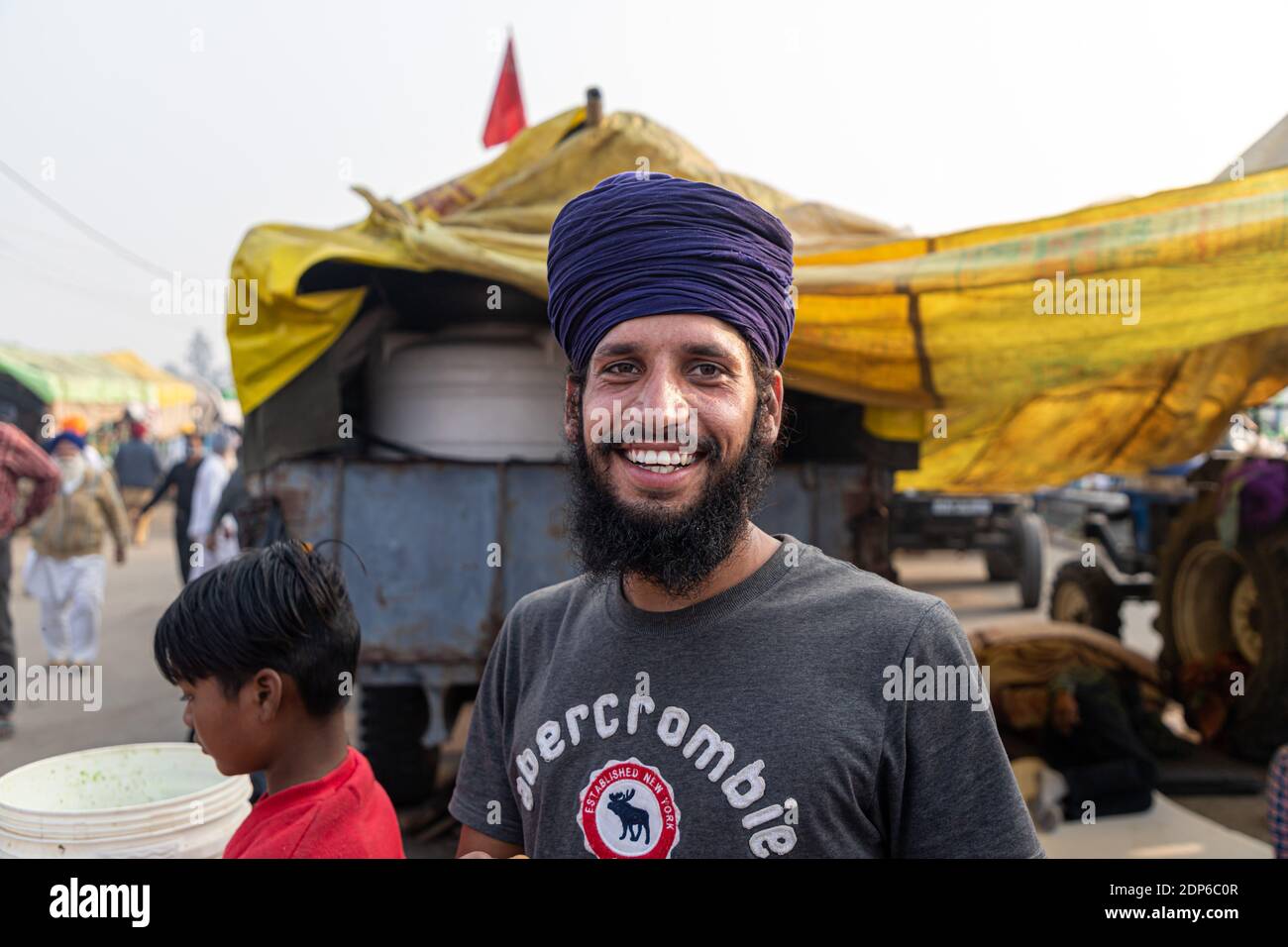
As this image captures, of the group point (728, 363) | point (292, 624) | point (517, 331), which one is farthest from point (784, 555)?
point (517, 331)

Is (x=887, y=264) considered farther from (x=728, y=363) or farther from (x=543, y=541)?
(x=728, y=363)

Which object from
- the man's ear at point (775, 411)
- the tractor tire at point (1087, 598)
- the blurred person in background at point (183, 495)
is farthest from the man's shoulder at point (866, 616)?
the blurred person in background at point (183, 495)

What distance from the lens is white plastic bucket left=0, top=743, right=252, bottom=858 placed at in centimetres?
163

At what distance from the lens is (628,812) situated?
1.23 metres

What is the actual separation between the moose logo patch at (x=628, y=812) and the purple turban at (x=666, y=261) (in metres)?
0.61

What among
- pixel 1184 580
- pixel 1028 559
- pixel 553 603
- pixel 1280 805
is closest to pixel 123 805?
pixel 553 603

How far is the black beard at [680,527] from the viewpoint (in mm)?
1286

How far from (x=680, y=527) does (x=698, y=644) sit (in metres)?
0.17

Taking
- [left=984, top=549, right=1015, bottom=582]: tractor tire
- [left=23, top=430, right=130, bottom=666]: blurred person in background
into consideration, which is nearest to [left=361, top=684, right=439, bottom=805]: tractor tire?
[left=23, top=430, right=130, bottom=666]: blurred person in background

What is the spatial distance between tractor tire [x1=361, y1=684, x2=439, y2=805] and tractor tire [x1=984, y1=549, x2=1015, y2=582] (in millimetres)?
11406

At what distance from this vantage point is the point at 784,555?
1340 millimetres

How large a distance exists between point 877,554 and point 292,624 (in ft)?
10.8

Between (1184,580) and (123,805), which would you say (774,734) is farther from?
(1184,580)

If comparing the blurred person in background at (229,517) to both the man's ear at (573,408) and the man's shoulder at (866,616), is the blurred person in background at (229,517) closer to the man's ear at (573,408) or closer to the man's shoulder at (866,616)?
the man's ear at (573,408)
